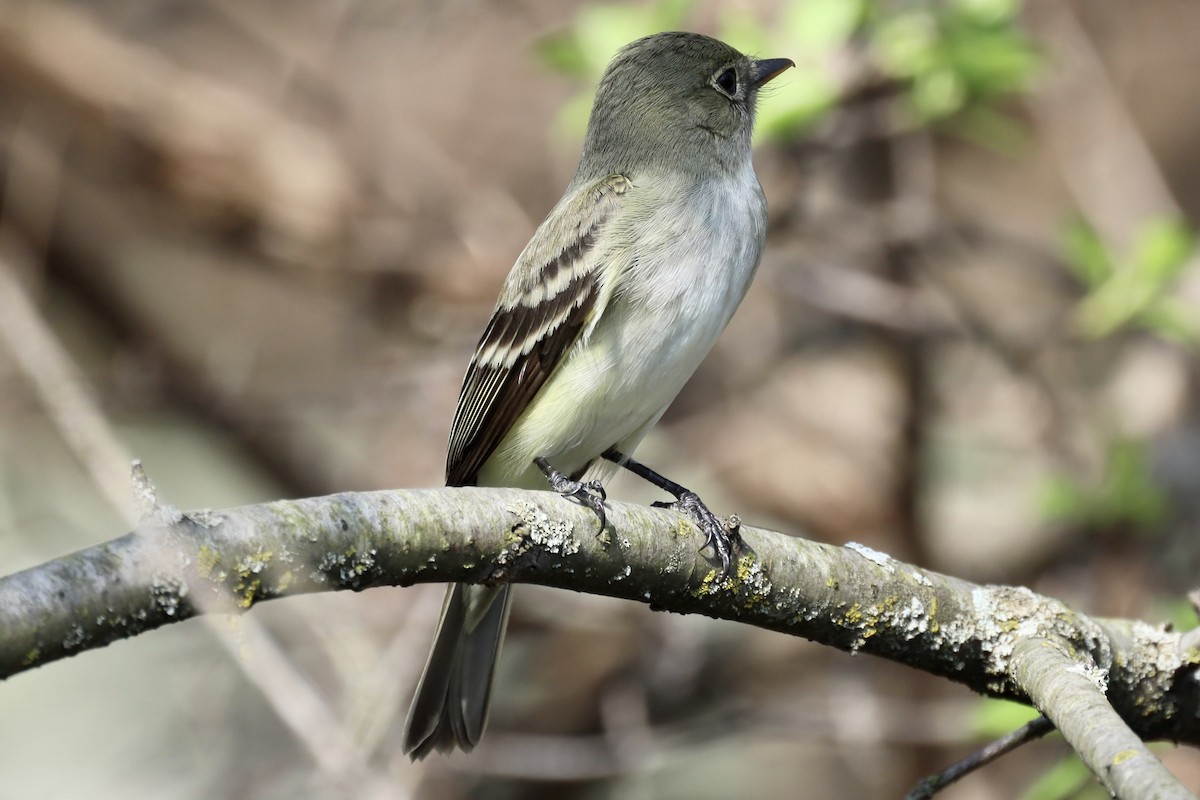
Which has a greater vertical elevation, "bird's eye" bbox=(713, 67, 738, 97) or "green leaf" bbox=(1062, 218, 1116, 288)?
"bird's eye" bbox=(713, 67, 738, 97)

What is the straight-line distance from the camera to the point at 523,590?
5.76 m

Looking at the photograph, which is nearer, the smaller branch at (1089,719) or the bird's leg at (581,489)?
the smaller branch at (1089,719)

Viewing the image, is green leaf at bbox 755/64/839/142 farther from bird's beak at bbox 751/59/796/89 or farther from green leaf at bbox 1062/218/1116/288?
green leaf at bbox 1062/218/1116/288

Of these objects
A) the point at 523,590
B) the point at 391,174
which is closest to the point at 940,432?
the point at 523,590

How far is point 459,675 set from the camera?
3.72 meters

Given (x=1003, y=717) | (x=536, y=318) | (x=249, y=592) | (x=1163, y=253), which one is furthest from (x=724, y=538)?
(x=1163, y=253)

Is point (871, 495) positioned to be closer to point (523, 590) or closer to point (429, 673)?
point (523, 590)

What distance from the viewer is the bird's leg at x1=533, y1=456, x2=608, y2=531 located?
2615mm

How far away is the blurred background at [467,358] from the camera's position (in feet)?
17.6

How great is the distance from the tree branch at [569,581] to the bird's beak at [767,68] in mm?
1990

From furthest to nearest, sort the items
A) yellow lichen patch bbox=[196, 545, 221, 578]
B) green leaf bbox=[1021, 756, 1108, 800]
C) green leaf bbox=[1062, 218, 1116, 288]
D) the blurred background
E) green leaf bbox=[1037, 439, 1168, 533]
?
the blurred background < green leaf bbox=[1037, 439, 1168, 533] < green leaf bbox=[1062, 218, 1116, 288] < green leaf bbox=[1021, 756, 1108, 800] < yellow lichen patch bbox=[196, 545, 221, 578]

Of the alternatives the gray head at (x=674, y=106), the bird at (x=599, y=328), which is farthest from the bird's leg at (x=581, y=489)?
the gray head at (x=674, y=106)

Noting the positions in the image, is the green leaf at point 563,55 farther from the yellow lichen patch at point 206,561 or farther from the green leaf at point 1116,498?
the yellow lichen patch at point 206,561

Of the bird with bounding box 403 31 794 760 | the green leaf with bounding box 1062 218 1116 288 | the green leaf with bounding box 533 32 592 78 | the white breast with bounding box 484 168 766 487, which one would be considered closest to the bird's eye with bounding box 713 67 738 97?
the bird with bounding box 403 31 794 760
